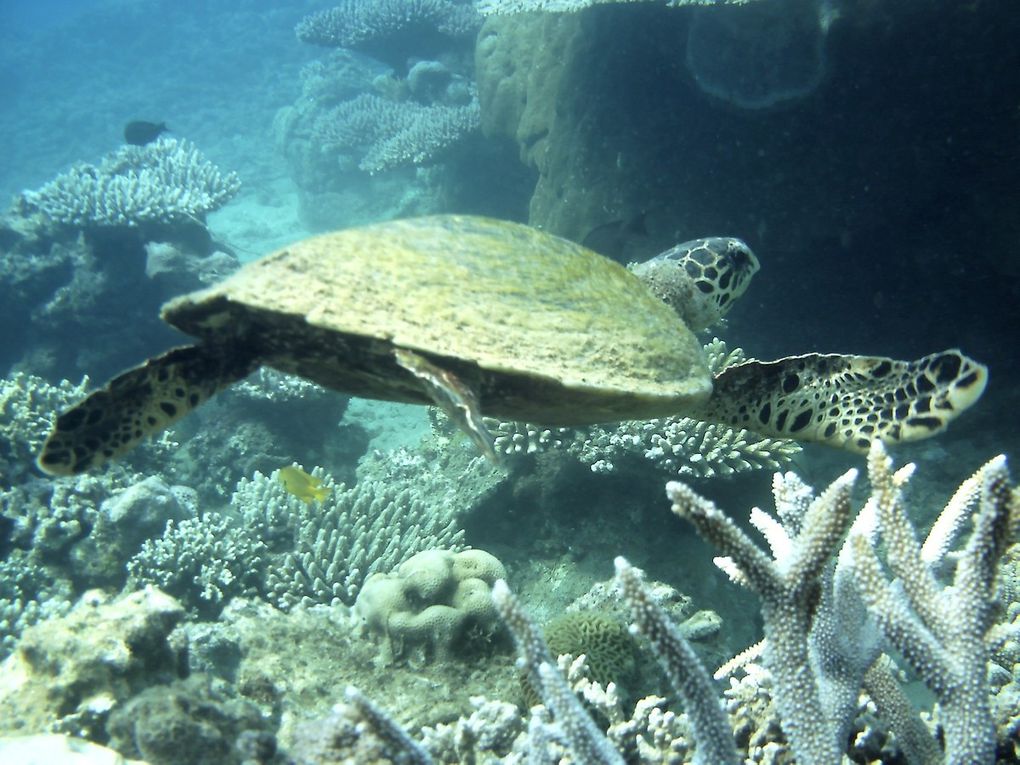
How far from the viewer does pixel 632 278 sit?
3.47 metres

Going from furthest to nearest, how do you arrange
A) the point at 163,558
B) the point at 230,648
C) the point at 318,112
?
the point at 318,112 < the point at 163,558 < the point at 230,648

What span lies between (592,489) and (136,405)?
3.44 m

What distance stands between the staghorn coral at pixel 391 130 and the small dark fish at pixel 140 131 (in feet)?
14.1

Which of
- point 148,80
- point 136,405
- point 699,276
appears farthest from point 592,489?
point 148,80

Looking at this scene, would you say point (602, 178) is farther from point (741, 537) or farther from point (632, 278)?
point (741, 537)

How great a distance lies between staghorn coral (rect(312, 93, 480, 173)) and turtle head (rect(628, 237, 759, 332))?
9.42m

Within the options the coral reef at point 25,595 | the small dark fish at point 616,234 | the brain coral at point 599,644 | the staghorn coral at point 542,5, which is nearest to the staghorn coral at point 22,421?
the coral reef at point 25,595

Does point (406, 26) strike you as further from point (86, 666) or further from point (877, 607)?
point (877, 607)

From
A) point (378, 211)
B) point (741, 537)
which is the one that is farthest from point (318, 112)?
point (741, 537)

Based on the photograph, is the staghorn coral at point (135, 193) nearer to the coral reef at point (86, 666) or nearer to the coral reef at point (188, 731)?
→ the coral reef at point (86, 666)

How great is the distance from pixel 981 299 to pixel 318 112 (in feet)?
62.7

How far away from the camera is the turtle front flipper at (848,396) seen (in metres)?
2.90

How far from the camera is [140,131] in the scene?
12695 mm

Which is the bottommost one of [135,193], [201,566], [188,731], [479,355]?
[201,566]
